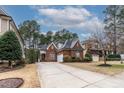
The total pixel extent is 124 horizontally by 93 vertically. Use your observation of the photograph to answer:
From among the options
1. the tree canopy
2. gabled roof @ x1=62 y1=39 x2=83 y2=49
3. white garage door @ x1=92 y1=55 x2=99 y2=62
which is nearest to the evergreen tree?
the tree canopy

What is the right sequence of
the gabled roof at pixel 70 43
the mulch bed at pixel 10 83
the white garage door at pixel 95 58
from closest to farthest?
the mulch bed at pixel 10 83, the gabled roof at pixel 70 43, the white garage door at pixel 95 58

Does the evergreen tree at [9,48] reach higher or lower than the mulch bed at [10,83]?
higher

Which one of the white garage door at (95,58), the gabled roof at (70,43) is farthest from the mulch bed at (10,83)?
the white garage door at (95,58)

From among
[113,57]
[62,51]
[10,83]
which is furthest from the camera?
[62,51]

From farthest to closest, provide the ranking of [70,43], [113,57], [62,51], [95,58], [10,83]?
[62,51], [70,43], [95,58], [113,57], [10,83]

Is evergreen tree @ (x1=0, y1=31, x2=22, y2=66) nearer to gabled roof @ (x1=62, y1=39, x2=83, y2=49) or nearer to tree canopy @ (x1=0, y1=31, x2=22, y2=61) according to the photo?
tree canopy @ (x1=0, y1=31, x2=22, y2=61)

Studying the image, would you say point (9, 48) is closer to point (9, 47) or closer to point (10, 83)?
point (9, 47)

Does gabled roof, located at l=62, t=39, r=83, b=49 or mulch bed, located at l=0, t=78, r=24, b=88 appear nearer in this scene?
mulch bed, located at l=0, t=78, r=24, b=88

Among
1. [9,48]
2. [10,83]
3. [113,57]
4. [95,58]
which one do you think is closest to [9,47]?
[9,48]

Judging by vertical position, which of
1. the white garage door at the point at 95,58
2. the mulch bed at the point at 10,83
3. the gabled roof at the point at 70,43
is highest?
the gabled roof at the point at 70,43

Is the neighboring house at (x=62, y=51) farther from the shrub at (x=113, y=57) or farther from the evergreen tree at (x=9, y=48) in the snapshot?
the evergreen tree at (x=9, y=48)

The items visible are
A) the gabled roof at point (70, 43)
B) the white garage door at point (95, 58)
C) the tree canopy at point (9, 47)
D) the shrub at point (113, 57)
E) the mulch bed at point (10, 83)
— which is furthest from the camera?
the white garage door at point (95, 58)
